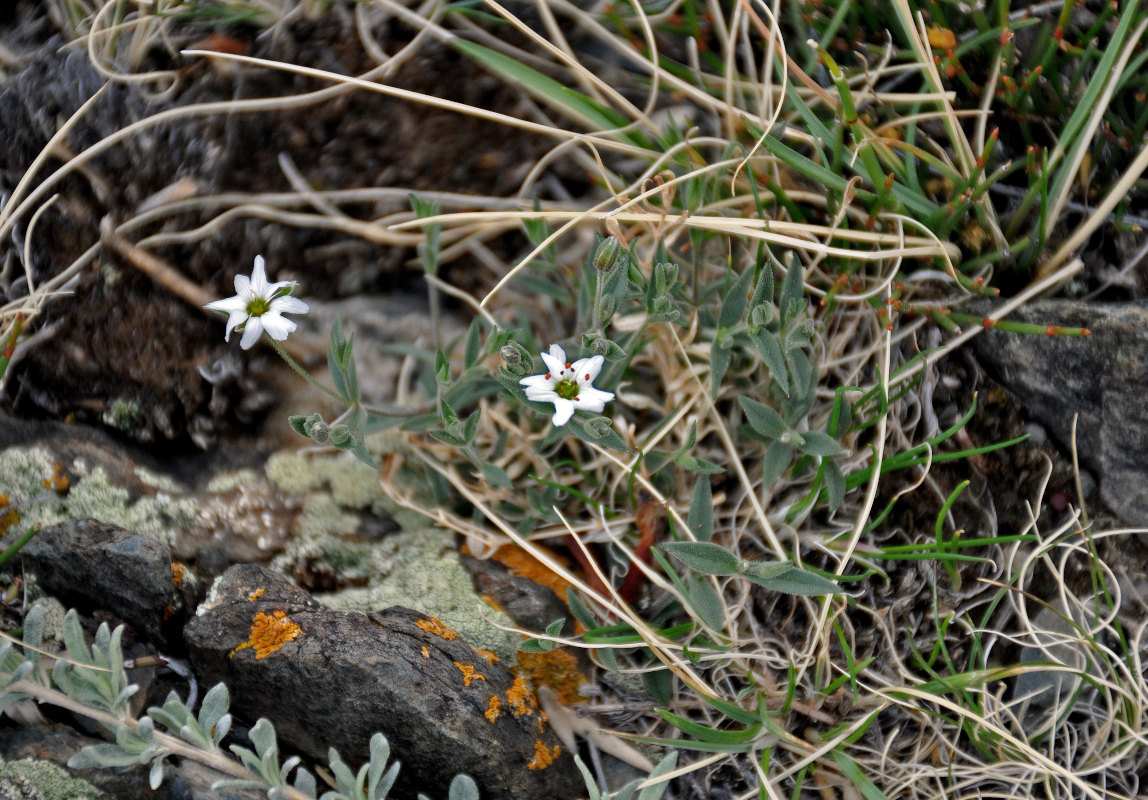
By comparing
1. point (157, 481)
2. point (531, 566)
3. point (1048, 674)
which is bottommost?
point (1048, 674)

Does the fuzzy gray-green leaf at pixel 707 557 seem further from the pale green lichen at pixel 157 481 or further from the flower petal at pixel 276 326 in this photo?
the pale green lichen at pixel 157 481

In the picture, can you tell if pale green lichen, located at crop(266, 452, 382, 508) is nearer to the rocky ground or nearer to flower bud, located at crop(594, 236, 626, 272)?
the rocky ground

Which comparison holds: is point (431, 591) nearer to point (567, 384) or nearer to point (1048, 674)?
point (567, 384)

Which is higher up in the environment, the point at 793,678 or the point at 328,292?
the point at 328,292

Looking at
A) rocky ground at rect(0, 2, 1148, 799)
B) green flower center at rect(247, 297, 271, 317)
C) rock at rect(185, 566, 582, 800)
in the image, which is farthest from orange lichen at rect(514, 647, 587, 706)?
green flower center at rect(247, 297, 271, 317)

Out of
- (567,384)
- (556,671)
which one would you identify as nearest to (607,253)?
(567,384)

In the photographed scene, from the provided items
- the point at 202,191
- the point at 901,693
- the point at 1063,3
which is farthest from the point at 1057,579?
the point at 202,191

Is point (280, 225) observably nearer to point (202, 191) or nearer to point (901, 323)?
point (202, 191)
